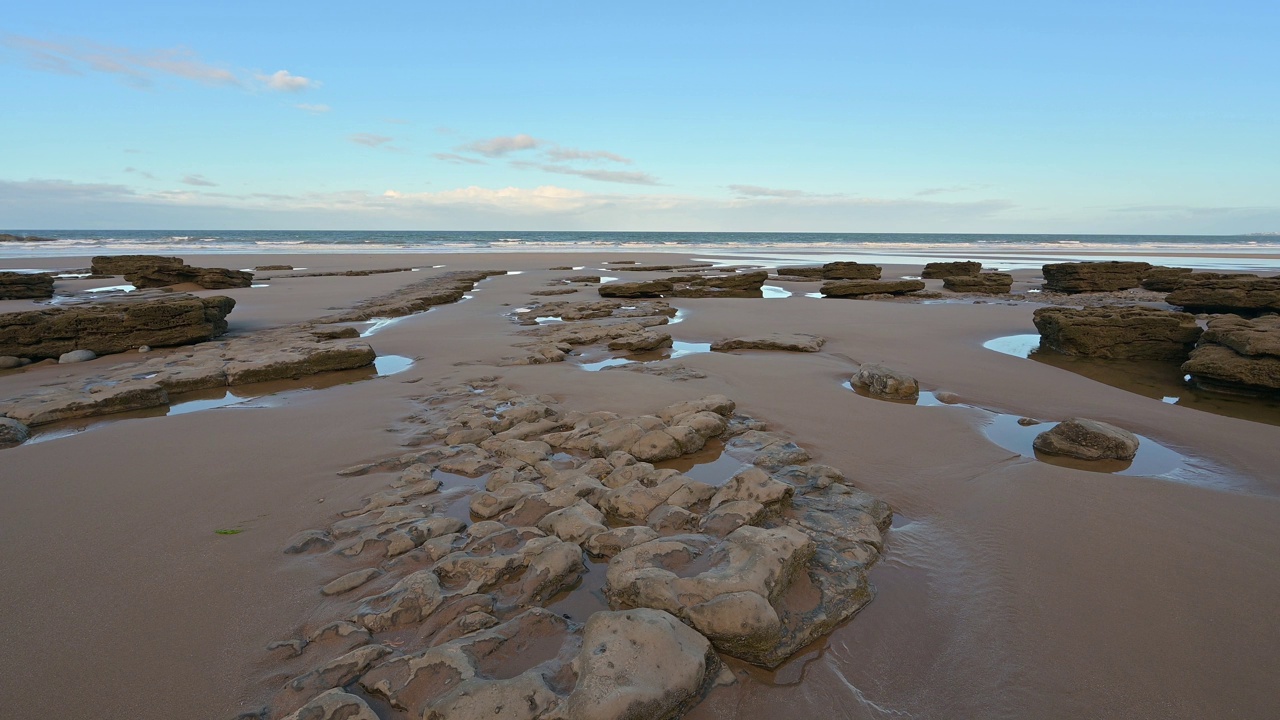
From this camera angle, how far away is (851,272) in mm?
20984

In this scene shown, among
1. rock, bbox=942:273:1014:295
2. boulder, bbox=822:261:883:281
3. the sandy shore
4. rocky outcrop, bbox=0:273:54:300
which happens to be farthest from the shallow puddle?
rocky outcrop, bbox=0:273:54:300

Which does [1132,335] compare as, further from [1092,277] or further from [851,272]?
[851,272]

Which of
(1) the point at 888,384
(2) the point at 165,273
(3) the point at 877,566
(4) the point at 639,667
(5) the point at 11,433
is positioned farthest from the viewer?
(2) the point at 165,273

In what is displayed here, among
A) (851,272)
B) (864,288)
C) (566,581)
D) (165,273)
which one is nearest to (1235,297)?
(864,288)

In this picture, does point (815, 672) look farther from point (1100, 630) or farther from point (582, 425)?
point (582, 425)

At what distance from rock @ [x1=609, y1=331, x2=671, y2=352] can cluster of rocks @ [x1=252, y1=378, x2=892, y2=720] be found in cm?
394

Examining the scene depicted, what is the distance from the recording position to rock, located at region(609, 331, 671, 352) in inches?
316

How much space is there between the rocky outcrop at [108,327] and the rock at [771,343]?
760 cm

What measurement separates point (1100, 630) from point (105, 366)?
31.9ft

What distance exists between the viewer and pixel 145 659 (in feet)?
6.93

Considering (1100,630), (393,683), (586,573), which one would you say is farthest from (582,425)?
(1100,630)

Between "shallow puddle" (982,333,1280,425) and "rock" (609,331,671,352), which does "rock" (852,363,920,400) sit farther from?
"rock" (609,331,671,352)

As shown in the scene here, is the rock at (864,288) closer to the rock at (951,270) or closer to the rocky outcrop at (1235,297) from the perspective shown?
the rock at (951,270)

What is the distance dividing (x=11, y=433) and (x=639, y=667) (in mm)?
5286
